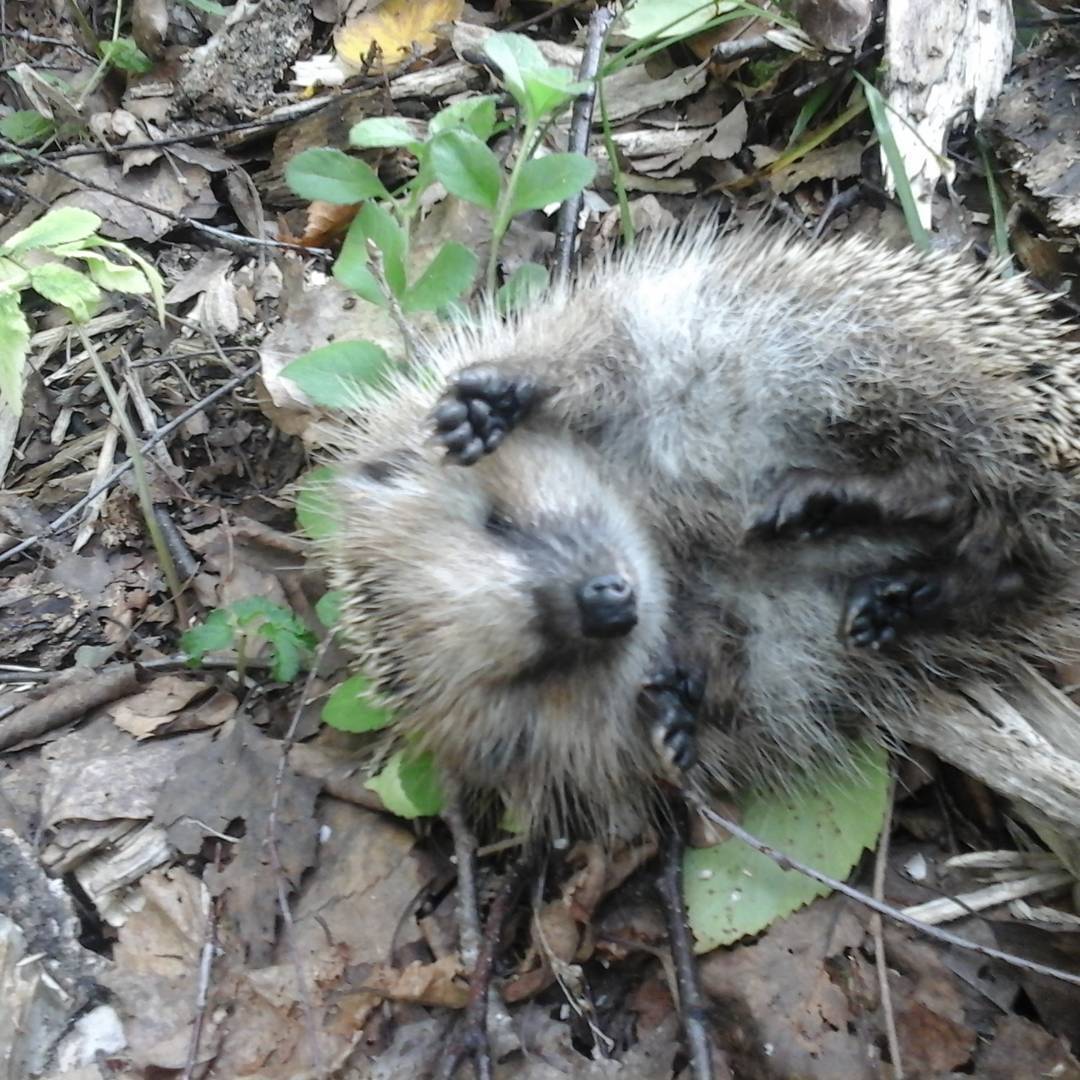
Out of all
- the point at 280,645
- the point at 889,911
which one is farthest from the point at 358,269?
the point at 889,911

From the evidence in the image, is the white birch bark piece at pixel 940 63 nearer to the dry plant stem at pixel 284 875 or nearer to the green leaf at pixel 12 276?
the dry plant stem at pixel 284 875

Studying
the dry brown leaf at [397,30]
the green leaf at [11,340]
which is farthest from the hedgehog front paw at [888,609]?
the dry brown leaf at [397,30]

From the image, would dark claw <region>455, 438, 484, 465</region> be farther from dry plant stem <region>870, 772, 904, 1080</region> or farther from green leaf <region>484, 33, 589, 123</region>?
dry plant stem <region>870, 772, 904, 1080</region>

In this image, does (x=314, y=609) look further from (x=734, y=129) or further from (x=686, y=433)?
(x=734, y=129)

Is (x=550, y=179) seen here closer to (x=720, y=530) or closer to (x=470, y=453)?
(x=470, y=453)

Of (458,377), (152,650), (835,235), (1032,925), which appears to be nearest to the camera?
(1032,925)

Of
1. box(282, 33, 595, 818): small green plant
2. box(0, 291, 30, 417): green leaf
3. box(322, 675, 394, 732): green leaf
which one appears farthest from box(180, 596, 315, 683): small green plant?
box(0, 291, 30, 417): green leaf

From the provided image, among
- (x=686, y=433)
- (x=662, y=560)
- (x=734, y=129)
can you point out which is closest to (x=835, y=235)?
(x=734, y=129)
